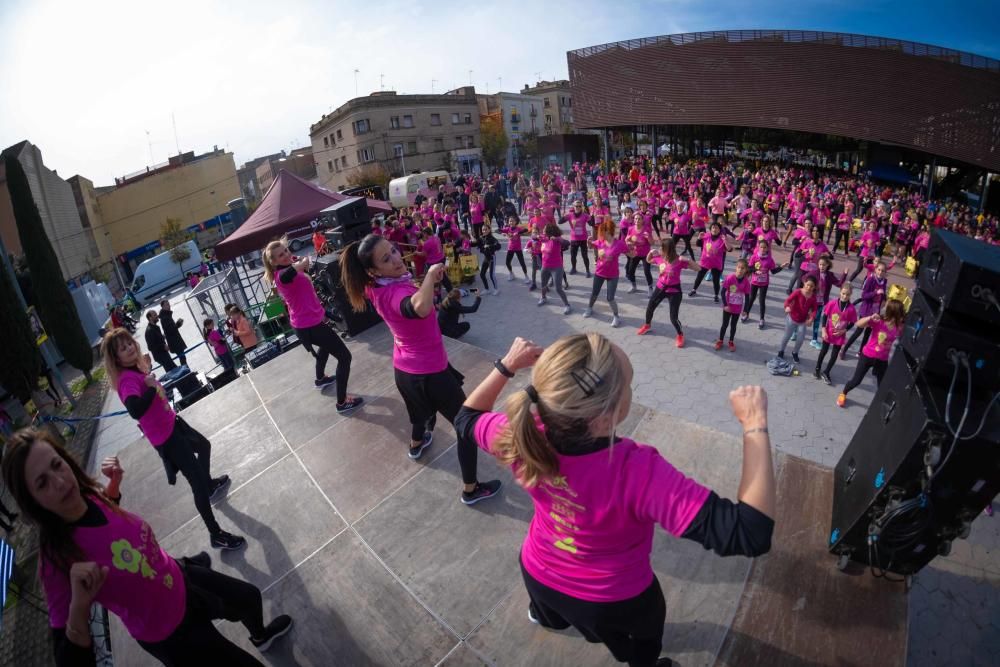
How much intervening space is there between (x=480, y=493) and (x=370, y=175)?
41.2m

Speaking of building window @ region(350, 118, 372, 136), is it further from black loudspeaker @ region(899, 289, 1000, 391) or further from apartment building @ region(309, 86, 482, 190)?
black loudspeaker @ region(899, 289, 1000, 391)

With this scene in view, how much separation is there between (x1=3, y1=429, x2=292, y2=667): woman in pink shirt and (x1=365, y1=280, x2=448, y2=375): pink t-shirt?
1743mm

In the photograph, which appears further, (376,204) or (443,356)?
(376,204)

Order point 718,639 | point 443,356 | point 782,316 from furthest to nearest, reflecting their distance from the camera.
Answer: point 782,316
point 443,356
point 718,639

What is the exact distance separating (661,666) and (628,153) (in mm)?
48968

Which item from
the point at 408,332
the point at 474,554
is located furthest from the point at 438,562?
the point at 408,332

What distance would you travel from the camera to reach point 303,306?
16.0 ft

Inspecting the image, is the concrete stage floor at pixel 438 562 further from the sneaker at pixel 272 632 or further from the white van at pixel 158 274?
the white van at pixel 158 274

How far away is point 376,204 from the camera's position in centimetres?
1230

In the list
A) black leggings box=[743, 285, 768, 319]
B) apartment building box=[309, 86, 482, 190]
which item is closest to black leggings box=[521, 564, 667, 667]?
black leggings box=[743, 285, 768, 319]

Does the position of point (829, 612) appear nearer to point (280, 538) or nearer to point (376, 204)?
point (280, 538)

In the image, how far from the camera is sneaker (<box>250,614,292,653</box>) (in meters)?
2.79

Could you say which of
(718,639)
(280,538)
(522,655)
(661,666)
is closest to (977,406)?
(718,639)

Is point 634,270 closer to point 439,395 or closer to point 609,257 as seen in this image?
point 609,257
